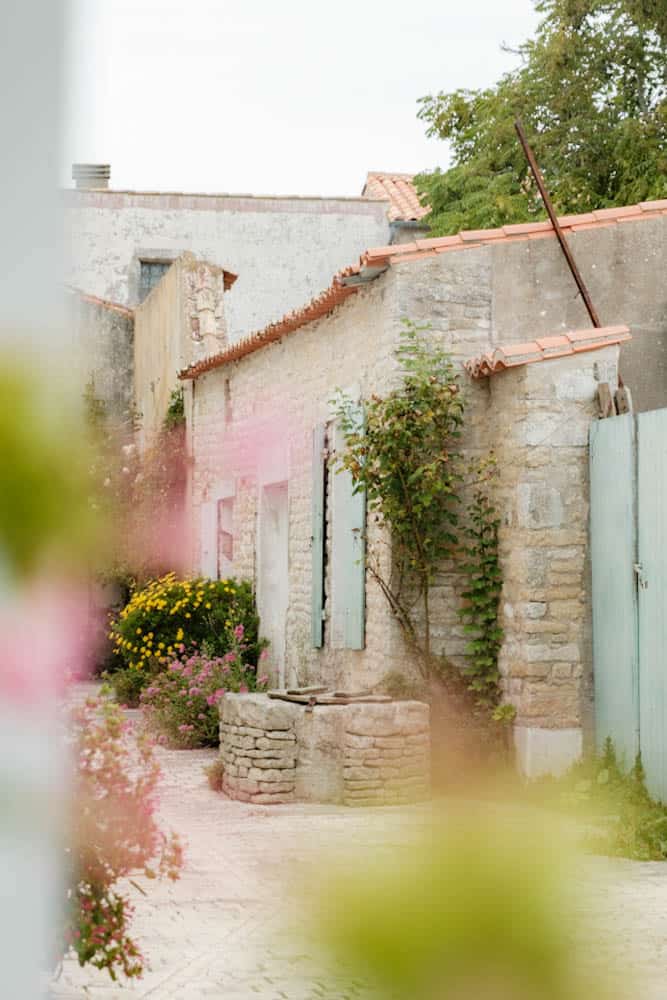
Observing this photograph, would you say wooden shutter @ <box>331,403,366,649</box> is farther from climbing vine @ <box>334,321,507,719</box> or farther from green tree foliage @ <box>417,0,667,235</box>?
green tree foliage @ <box>417,0,667,235</box>

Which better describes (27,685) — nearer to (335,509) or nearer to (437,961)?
(437,961)

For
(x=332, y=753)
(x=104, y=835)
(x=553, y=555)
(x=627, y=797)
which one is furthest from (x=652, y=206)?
(x=104, y=835)

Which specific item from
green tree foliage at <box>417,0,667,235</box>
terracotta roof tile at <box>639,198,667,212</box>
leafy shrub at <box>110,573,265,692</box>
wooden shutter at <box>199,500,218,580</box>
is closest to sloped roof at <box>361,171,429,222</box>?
green tree foliage at <box>417,0,667,235</box>

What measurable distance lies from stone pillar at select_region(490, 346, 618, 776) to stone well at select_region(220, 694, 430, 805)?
60cm

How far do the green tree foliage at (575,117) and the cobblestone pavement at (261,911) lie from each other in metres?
9.41

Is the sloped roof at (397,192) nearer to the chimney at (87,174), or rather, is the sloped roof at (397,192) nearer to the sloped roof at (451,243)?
the sloped roof at (451,243)

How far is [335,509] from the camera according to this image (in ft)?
27.1

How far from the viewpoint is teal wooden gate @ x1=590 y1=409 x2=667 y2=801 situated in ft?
20.0

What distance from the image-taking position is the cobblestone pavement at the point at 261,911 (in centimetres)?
40

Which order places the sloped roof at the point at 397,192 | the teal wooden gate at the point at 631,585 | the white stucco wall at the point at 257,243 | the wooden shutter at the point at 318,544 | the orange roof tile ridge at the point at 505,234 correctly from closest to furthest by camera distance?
the teal wooden gate at the point at 631,585, the orange roof tile ridge at the point at 505,234, the wooden shutter at the point at 318,544, the white stucco wall at the point at 257,243, the sloped roof at the point at 397,192

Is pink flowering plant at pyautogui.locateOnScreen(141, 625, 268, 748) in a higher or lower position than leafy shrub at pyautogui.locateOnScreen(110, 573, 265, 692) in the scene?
lower

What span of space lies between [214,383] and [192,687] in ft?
12.3

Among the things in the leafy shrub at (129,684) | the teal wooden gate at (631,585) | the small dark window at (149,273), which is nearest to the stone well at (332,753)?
the teal wooden gate at (631,585)

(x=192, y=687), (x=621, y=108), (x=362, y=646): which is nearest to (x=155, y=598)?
(x=192, y=687)
